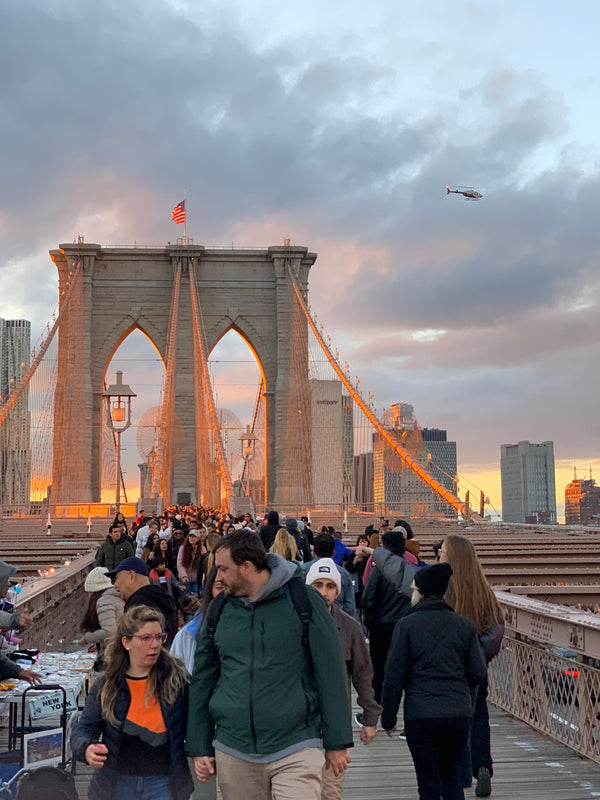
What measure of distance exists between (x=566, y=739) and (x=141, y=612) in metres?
3.66

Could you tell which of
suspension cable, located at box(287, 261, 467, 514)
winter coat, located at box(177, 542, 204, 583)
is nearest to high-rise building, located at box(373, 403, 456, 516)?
suspension cable, located at box(287, 261, 467, 514)

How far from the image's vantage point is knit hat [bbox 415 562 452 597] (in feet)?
14.3

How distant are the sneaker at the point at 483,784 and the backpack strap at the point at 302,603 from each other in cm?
218

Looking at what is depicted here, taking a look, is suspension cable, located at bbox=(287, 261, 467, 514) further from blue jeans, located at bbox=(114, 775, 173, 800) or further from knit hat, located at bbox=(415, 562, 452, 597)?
blue jeans, located at bbox=(114, 775, 173, 800)

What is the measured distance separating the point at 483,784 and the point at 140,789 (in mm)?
2307

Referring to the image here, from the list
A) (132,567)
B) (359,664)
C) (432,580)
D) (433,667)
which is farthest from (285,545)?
(433,667)

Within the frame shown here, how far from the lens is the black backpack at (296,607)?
347cm

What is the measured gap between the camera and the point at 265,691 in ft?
11.0

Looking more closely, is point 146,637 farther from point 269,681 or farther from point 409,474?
point 409,474

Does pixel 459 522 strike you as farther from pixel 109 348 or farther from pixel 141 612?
pixel 141 612

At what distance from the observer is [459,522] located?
33844 millimetres

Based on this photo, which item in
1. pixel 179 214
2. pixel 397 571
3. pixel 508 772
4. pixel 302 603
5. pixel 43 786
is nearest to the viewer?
pixel 302 603

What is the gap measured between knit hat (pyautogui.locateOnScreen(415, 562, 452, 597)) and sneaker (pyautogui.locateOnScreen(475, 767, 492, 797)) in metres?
1.33

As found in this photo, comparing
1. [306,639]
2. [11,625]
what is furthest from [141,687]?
[11,625]
